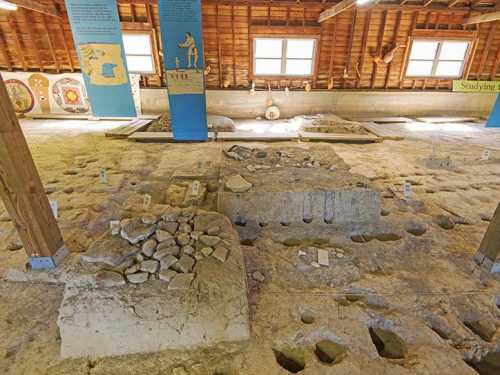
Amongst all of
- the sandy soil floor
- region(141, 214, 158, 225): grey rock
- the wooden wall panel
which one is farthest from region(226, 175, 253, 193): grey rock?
the wooden wall panel

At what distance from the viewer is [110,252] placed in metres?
2.00

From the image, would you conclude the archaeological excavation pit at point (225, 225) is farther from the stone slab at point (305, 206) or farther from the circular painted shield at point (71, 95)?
the circular painted shield at point (71, 95)

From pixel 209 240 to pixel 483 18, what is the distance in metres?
10.8

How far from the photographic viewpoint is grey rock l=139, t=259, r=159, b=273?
6.21 ft

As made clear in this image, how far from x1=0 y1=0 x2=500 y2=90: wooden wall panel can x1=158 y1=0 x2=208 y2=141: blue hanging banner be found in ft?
13.9

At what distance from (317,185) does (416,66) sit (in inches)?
348

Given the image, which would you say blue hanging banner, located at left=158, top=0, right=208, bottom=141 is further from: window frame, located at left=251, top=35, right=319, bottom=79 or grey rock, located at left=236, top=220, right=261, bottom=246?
window frame, located at left=251, top=35, right=319, bottom=79

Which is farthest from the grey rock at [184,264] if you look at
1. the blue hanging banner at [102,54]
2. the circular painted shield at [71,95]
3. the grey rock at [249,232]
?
the circular painted shield at [71,95]

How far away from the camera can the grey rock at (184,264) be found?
191 centimetres

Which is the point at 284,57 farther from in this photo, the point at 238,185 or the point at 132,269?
the point at 132,269

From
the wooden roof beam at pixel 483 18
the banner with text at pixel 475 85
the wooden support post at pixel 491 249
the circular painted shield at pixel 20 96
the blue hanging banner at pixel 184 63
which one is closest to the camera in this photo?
the wooden support post at pixel 491 249

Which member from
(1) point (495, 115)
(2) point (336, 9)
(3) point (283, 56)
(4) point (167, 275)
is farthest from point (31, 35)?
(1) point (495, 115)

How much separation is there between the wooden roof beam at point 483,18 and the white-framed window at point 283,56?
4.94 metres

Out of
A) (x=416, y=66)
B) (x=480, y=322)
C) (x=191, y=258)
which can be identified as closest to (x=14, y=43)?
(x=191, y=258)
